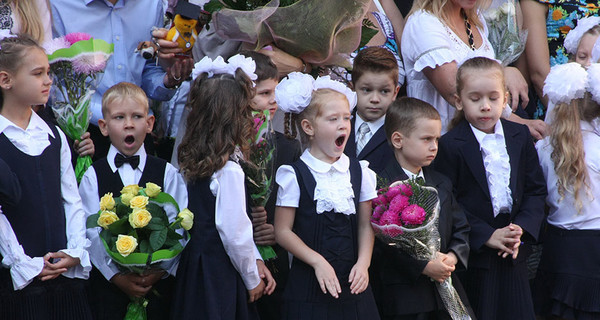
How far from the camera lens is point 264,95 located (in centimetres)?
462

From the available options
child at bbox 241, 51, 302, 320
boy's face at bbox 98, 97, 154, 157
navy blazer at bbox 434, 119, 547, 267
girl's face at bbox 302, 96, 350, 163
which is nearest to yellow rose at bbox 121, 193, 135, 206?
boy's face at bbox 98, 97, 154, 157

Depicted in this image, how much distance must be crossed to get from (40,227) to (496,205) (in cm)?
254

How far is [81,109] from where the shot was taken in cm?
436

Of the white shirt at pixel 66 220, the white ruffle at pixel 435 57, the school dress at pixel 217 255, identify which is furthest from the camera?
the white ruffle at pixel 435 57

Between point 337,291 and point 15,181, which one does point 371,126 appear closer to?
point 337,291

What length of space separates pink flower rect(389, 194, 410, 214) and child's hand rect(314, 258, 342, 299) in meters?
0.43

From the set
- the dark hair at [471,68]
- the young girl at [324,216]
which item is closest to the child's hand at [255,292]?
the young girl at [324,216]

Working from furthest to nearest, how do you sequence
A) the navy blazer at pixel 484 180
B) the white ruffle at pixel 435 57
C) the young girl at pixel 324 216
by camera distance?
the white ruffle at pixel 435 57 < the navy blazer at pixel 484 180 < the young girl at pixel 324 216

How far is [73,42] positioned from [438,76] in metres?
2.28

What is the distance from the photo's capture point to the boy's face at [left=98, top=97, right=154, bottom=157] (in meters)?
4.27

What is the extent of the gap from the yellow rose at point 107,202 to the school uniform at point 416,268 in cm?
147

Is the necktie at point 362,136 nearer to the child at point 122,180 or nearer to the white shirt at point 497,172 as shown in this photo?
the white shirt at point 497,172

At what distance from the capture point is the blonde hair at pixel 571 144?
4.90 meters

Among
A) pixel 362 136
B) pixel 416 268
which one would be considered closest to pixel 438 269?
pixel 416 268
